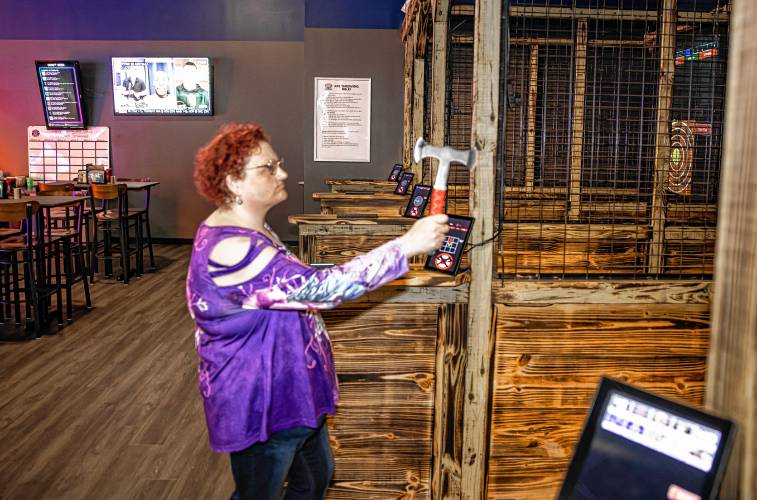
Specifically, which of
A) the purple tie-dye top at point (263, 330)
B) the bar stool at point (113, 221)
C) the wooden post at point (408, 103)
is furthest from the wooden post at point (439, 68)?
the bar stool at point (113, 221)

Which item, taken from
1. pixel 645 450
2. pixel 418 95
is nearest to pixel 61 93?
pixel 418 95

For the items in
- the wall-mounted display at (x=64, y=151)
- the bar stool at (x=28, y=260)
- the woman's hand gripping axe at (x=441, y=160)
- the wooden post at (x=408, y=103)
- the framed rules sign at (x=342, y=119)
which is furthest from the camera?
the wall-mounted display at (x=64, y=151)

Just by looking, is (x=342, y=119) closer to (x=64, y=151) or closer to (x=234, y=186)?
(x=64, y=151)

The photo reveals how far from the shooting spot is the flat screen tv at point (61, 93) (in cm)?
919

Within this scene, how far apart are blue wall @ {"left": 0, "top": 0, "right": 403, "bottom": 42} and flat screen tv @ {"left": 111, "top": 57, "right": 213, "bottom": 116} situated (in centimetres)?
37

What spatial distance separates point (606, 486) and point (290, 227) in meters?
8.66

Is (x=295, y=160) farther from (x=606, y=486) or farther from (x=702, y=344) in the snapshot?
(x=606, y=486)

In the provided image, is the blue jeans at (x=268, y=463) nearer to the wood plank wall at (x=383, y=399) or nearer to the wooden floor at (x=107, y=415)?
the wood plank wall at (x=383, y=399)

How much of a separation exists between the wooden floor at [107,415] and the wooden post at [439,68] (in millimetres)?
2271

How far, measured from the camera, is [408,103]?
6520 mm

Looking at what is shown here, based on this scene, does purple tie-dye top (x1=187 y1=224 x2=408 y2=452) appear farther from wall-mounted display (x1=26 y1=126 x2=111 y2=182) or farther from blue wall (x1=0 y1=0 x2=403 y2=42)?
wall-mounted display (x1=26 y1=126 x2=111 y2=182)

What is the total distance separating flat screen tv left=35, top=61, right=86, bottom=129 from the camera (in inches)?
362

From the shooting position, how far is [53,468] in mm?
2994

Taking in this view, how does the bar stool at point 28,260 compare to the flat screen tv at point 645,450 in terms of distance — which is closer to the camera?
the flat screen tv at point 645,450
